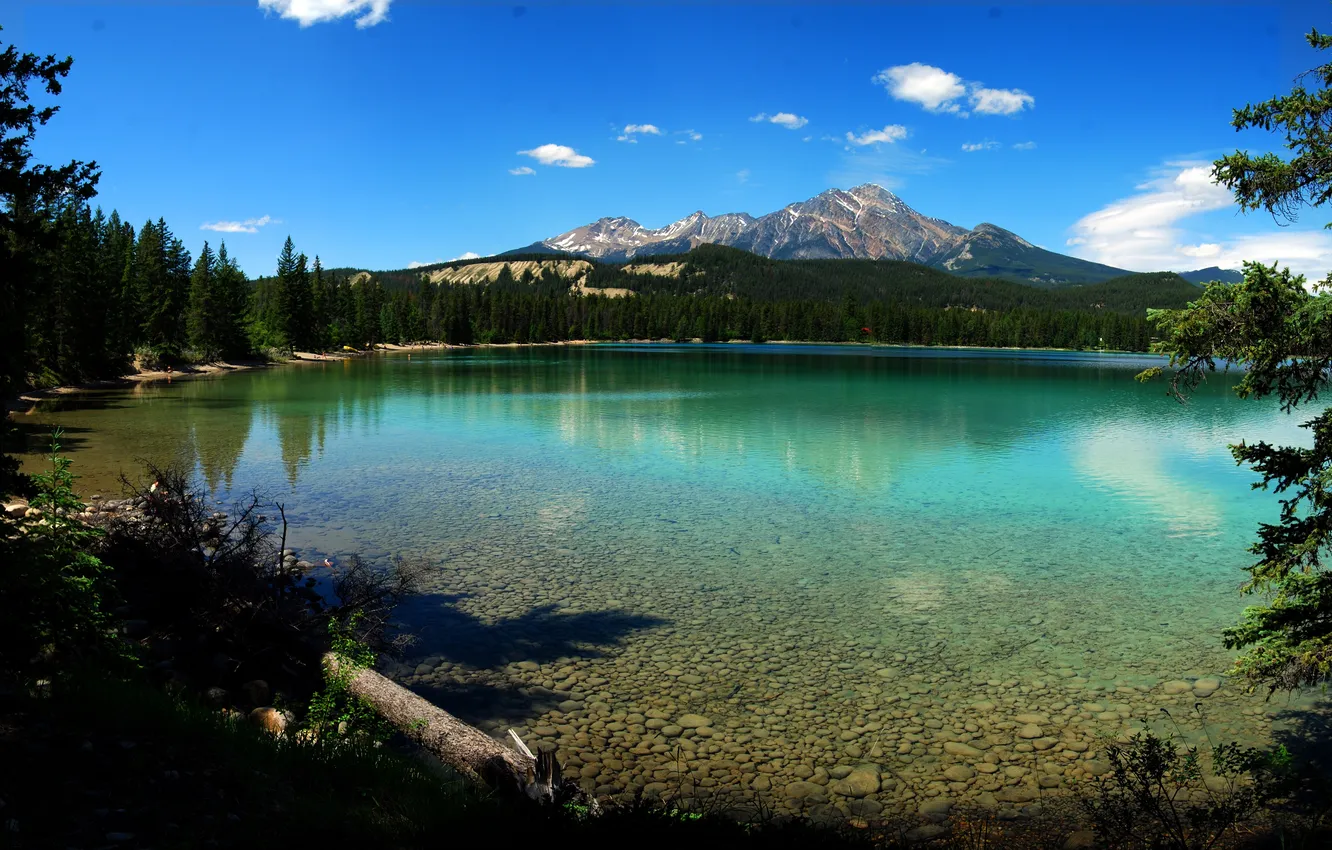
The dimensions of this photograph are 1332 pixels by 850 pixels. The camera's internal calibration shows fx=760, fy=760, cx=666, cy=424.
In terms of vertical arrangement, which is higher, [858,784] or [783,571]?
[783,571]

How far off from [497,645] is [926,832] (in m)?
7.14

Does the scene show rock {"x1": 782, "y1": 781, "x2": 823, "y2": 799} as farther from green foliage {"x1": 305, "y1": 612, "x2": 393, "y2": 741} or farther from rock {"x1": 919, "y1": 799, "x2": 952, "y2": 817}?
green foliage {"x1": 305, "y1": 612, "x2": 393, "y2": 741}

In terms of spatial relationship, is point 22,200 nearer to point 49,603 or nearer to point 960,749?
point 49,603

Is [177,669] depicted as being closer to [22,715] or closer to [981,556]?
[22,715]

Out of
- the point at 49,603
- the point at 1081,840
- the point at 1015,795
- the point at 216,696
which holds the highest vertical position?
the point at 49,603

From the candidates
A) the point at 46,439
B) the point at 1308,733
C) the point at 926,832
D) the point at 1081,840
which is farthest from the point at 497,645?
the point at 46,439

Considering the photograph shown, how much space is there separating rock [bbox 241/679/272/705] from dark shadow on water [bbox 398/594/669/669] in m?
2.60

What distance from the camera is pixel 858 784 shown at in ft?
28.4

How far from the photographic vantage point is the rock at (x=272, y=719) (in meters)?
8.37

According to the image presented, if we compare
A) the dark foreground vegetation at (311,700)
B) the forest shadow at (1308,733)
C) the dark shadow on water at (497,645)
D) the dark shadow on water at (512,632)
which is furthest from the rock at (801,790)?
the forest shadow at (1308,733)

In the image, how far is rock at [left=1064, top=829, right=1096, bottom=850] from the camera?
286 inches

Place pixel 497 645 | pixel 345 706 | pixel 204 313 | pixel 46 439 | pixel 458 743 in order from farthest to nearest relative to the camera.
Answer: pixel 204 313
pixel 46 439
pixel 497 645
pixel 345 706
pixel 458 743

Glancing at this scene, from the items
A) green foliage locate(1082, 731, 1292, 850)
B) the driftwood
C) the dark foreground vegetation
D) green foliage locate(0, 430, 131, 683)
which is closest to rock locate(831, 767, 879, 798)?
the dark foreground vegetation

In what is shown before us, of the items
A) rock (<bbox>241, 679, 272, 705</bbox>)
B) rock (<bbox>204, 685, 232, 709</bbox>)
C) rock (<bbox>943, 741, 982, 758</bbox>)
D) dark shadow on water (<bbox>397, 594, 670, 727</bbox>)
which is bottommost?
rock (<bbox>943, 741, 982, 758</bbox>)
